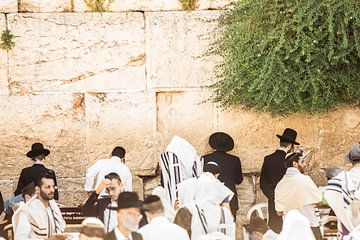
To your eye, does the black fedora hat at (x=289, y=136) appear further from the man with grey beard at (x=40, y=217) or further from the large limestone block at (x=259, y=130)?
the man with grey beard at (x=40, y=217)

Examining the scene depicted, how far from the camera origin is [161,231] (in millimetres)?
8984

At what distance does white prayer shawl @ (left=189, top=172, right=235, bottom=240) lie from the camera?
1034cm

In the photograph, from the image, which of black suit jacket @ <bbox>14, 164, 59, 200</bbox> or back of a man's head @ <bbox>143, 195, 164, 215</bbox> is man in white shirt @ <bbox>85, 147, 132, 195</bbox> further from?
back of a man's head @ <bbox>143, 195, 164, 215</bbox>

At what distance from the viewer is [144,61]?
44.8 ft

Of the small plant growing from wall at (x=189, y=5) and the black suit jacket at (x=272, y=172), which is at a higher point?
the small plant growing from wall at (x=189, y=5)

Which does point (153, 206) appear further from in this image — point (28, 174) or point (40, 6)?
point (40, 6)

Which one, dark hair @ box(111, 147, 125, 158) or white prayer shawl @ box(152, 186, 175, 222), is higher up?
dark hair @ box(111, 147, 125, 158)

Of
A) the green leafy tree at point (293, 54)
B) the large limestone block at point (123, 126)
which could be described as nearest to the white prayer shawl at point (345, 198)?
the green leafy tree at point (293, 54)

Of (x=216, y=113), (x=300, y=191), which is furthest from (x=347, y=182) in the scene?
(x=216, y=113)

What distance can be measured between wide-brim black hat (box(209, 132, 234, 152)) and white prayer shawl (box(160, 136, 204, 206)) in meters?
0.32

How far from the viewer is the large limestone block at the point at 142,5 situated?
44.8ft

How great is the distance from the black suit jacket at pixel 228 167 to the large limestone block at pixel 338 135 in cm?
158

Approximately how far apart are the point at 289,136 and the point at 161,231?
4.16 metres

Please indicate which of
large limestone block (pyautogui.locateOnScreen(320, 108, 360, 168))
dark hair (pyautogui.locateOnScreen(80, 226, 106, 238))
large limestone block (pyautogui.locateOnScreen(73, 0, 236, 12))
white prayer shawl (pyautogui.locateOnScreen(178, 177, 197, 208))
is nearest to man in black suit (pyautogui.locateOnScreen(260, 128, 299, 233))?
large limestone block (pyautogui.locateOnScreen(320, 108, 360, 168))
